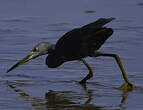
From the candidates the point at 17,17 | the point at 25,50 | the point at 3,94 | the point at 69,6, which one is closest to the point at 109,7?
the point at 69,6

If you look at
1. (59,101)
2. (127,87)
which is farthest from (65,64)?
(59,101)

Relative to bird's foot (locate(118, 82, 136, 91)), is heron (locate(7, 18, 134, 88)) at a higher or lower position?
higher

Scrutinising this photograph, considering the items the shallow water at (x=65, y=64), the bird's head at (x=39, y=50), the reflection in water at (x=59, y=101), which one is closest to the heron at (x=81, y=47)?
the bird's head at (x=39, y=50)

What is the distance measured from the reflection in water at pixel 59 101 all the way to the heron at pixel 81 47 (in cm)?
56

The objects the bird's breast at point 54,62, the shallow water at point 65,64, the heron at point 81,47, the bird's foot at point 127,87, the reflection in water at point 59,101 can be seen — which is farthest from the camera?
the bird's breast at point 54,62

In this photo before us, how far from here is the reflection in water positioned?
7.78 meters

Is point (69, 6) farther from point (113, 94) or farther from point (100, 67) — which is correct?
point (113, 94)

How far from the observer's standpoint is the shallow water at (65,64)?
8.11 meters

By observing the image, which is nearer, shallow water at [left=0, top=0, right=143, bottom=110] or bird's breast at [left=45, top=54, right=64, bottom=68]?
shallow water at [left=0, top=0, right=143, bottom=110]

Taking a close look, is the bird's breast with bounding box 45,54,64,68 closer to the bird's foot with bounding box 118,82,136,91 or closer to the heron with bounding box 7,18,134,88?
the heron with bounding box 7,18,134,88

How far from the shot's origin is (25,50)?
11.1m

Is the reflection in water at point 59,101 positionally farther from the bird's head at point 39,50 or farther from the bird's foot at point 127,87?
the bird's head at point 39,50

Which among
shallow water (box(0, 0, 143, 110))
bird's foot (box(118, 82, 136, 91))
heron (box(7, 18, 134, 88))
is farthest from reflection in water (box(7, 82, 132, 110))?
heron (box(7, 18, 134, 88))

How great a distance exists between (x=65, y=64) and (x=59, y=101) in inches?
81.9
